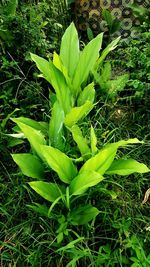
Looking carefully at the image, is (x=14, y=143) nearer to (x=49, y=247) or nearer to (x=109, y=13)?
(x=49, y=247)

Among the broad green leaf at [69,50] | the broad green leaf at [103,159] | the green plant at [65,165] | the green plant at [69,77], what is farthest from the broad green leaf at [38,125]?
the broad green leaf at [103,159]

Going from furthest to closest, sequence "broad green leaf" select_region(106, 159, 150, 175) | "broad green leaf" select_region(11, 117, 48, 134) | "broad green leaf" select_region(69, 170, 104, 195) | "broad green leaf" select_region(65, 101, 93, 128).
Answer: "broad green leaf" select_region(11, 117, 48, 134), "broad green leaf" select_region(65, 101, 93, 128), "broad green leaf" select_region(106, 159, 150, 175), "broad green leaf" select_region(69, 170, 104, 195)

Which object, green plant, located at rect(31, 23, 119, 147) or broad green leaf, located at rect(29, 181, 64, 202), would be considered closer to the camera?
broad green leaf, located at rect(29, 181, 64, 202)

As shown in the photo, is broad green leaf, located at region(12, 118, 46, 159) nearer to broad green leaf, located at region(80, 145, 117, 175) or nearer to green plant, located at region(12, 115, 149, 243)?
green plant, located at region(12, 115, 149, 243)

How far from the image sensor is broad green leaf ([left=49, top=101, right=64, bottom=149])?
172 centimetres

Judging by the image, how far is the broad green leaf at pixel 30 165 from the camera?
161cm

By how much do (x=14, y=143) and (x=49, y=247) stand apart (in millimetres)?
562

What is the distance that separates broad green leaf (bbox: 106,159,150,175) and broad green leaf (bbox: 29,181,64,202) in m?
0.20

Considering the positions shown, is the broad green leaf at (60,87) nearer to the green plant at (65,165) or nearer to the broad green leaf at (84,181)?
the green plant at (65,165)

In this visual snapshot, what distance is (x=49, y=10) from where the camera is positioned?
2.59 metres

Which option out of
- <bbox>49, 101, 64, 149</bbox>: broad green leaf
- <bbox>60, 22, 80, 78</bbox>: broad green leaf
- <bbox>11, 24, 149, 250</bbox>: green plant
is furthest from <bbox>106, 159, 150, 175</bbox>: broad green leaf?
<bbox>60, 22, 80, 78</bbox>: broad green leaf

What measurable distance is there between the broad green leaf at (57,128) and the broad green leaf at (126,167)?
251mm

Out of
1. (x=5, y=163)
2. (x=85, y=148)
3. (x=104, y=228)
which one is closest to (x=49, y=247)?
(x=104, y=228)

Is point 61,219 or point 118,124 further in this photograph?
point 118,124
